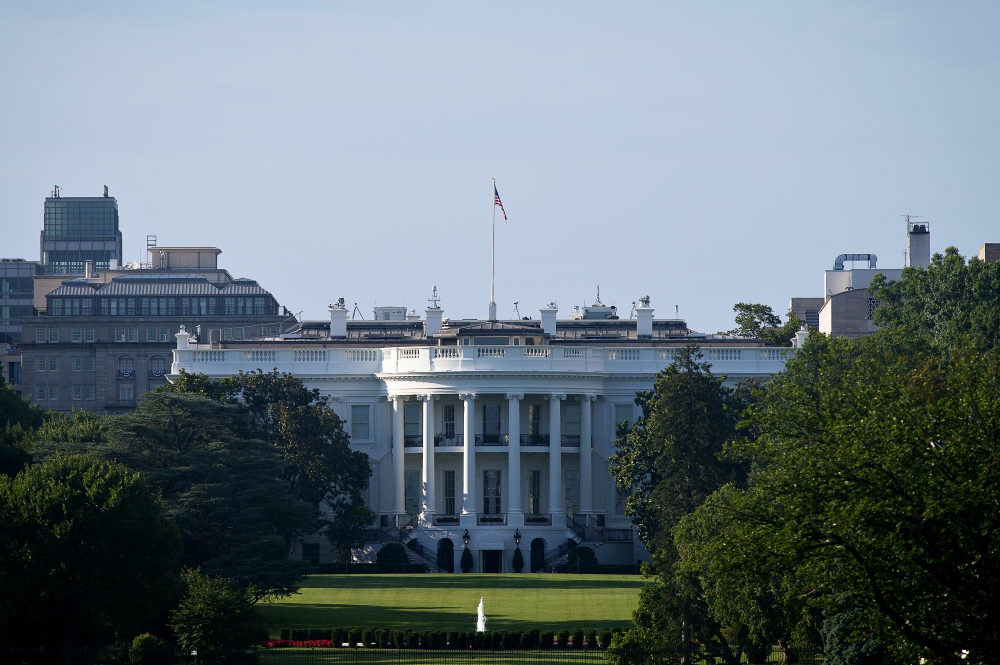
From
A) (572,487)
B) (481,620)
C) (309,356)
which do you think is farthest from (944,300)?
(481,620)

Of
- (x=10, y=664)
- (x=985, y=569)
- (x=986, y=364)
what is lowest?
(x=10, y=664)

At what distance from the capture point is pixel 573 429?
111000mm

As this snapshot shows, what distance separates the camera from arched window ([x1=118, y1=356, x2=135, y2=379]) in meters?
173

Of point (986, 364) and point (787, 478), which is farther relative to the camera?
point (986, 364)

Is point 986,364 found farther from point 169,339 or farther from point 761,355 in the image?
point 169,339

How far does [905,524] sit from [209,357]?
72.1 m

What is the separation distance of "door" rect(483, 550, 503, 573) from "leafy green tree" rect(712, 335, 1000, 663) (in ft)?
186

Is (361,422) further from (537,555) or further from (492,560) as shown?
(537,555)

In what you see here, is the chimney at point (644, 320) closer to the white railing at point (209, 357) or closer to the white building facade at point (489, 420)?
the white building facade at point (489, 420)

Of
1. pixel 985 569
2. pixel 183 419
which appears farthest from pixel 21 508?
pixel 985 569

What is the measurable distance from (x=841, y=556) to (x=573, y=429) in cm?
6753

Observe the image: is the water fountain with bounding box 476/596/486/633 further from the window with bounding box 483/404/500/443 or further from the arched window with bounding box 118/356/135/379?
the arched window with bounding box 118/356/135/379

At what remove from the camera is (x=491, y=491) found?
109 meters

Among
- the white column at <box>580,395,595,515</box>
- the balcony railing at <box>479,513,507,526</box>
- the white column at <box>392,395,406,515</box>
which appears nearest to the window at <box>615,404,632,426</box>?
the white column at <box>580,395,595,515</box>
